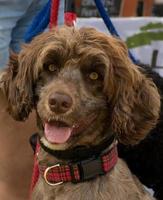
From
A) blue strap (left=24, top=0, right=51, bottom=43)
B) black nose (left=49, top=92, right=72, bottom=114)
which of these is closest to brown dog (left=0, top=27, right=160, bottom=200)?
black nose (left=49, top=92, right=72, bottom=114)

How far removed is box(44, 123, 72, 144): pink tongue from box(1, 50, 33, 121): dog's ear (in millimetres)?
186

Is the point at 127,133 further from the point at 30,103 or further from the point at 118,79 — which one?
the point at 30,103

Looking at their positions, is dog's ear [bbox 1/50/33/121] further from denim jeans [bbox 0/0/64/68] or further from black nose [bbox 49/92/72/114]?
denim jeans [bbox 0/0/64/68]

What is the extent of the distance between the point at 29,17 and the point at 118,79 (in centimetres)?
107

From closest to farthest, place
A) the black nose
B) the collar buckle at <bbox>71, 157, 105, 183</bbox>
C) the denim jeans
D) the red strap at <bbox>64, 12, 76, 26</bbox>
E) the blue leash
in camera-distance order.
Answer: the black nose
the collar buckle at <bbox>71, 157, 105, 183</bbox>
the red strap at <bbox>64, 12, 76, 26</bbox>
the blue leash
the denim jeans

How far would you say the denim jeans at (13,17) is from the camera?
9.85 feet

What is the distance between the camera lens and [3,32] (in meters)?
3.03

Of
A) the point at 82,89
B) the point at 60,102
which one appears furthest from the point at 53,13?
the point at 60,102

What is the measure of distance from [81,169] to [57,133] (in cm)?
20

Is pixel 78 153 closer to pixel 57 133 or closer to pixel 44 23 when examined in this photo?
pixel 57 133

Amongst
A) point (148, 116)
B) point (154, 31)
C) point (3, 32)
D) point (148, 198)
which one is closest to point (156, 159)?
point (148, 198)

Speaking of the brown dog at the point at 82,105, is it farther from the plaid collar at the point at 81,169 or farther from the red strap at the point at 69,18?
the red strap at the point at 69,18

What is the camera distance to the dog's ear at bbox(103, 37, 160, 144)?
2.25 m

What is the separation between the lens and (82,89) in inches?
87.3
